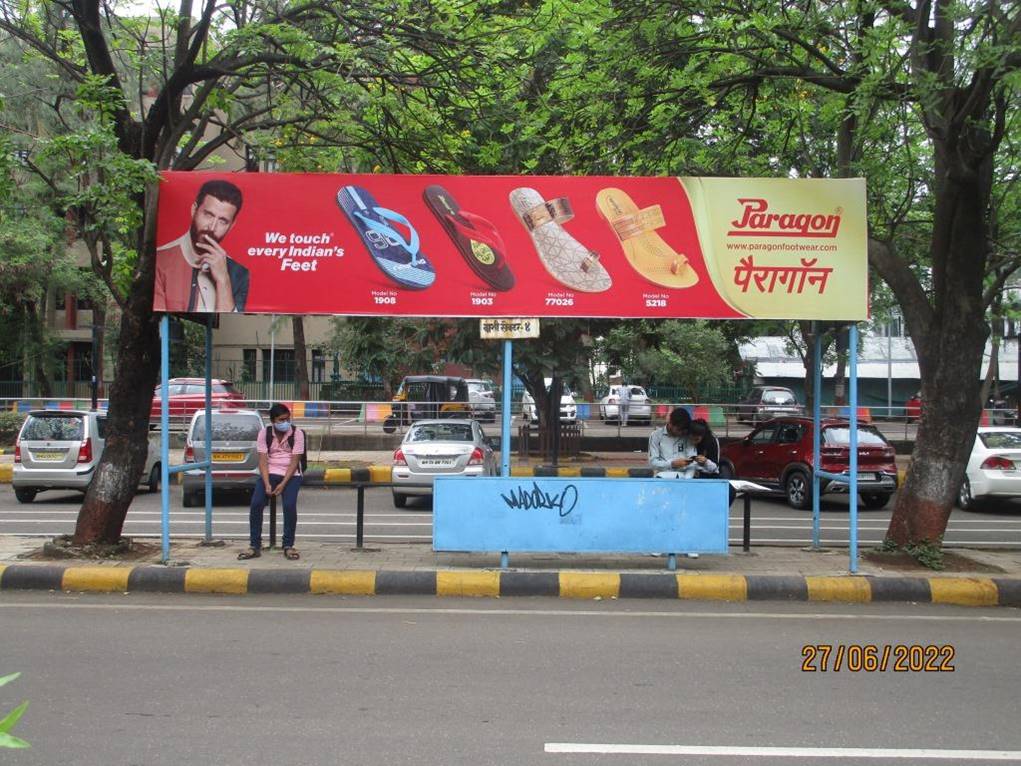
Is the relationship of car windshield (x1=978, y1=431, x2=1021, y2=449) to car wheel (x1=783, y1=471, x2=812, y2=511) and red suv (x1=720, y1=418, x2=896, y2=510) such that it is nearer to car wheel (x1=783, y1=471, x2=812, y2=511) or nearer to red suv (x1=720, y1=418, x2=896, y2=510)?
red suv (x1=720, y1=418, x2=896, y2=510)

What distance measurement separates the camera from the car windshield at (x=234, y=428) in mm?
14969

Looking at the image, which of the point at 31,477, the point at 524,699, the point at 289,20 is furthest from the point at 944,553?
the point at 31,477

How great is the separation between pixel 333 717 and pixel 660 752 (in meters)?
1.82

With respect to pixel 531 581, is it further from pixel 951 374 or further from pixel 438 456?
pixel 438 456

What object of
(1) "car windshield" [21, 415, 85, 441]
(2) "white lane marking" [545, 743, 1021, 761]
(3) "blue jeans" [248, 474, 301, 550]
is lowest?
(2) "white lane marking" [545, 743, 1021, 761]

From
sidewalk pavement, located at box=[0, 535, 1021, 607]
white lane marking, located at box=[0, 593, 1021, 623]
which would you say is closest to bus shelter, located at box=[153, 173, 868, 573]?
sidewalk pavement, located at box=[0, 535, 1021, 607]

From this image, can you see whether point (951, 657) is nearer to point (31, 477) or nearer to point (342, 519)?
point (342, 519)

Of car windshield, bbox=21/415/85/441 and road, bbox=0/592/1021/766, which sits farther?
car windshield, bbox=21/415/85/441

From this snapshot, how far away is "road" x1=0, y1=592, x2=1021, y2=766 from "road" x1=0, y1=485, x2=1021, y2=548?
361 centimetres

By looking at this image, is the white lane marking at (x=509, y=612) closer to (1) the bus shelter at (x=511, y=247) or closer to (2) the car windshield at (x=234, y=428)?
(1) the bus shelter at (x=511, y=247)

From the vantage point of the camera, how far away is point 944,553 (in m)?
9.41

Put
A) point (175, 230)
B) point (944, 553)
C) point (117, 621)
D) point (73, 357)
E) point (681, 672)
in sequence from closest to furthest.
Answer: point (681, 672)
point (117, 621)
point (175, 230)
point (944, 553)
point (73, 357)

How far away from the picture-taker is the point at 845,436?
14.9 meters
